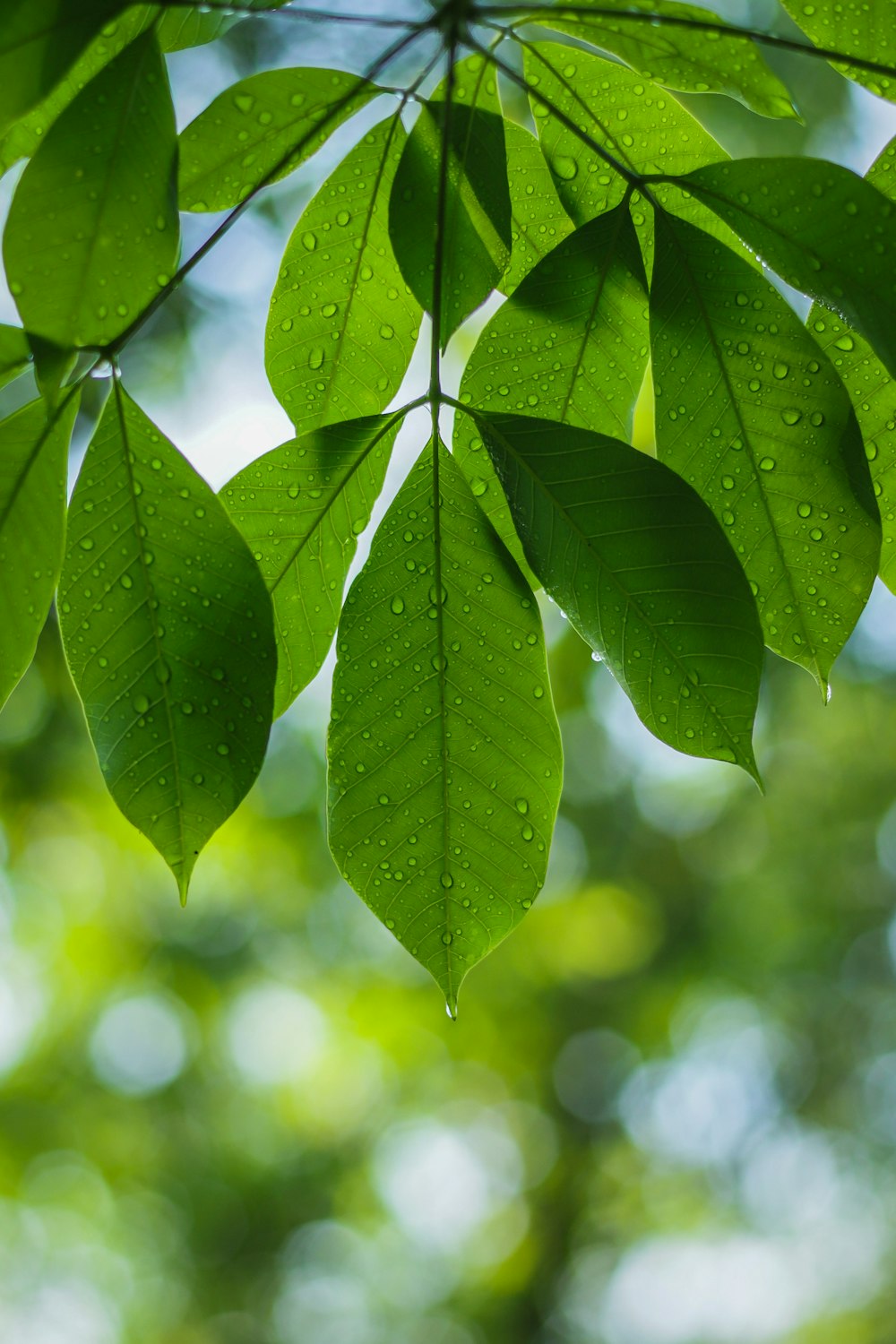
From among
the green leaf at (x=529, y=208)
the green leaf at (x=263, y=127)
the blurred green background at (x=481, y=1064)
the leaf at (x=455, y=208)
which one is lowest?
the leaf at (x=455, y=208)

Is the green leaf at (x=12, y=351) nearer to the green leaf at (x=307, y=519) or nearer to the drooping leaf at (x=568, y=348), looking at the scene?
the green leaf at (x=307, y=519)

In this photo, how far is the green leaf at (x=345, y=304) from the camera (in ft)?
2.05

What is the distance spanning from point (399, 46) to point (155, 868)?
599cm

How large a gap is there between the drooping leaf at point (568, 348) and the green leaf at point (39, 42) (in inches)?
9.2

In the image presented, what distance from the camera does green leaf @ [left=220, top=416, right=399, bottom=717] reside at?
0.56m

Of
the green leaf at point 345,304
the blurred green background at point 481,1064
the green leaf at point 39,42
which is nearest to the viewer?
the green leaf at point 39,42

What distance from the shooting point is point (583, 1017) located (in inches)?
281

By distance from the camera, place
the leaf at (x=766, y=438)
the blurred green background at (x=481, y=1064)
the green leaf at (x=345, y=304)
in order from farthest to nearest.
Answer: the blurred green background at (x=481, y=1064) → the green leaf at (x=345, y=304) → the leaf at (x=766, y=438)

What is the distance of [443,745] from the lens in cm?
55

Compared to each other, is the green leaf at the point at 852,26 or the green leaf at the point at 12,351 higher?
the green leaf at the point at 852,26

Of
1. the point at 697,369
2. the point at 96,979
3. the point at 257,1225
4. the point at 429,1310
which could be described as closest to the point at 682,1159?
the point at 429,1310

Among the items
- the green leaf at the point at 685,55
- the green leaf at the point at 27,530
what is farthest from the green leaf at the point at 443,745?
the green leaf at the point at 685,55

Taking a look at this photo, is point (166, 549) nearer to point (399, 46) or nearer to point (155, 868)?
point (399, 46)

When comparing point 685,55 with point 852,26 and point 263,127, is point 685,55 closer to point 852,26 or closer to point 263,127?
point 852,26
